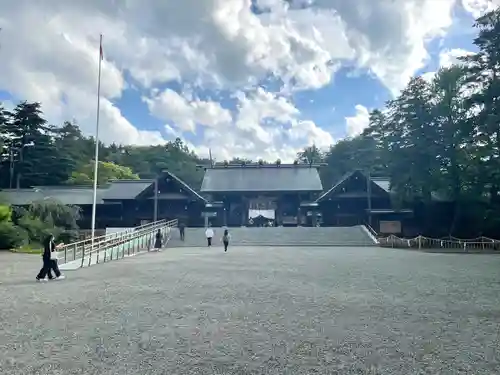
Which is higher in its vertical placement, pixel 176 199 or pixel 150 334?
pixel 176 199

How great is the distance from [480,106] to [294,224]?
17.1 m

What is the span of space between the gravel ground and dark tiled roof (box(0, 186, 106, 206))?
27.0 meters

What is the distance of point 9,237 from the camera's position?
23.2m

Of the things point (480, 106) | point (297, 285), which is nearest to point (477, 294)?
point (297, 285)

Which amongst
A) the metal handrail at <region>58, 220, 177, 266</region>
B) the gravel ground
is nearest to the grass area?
the metal handrail at <region>58, 220, 177, 266</region>

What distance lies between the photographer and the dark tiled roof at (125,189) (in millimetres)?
37281

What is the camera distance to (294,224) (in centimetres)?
3806

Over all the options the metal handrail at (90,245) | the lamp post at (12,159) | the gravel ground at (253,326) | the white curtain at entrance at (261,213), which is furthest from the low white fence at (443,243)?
the lamp post at (12,159)

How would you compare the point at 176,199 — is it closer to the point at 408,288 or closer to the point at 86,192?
the point at 86,192

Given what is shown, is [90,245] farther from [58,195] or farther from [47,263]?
[58,195]

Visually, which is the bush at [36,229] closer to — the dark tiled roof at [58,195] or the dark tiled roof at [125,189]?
the dark tiled roof at [58,195]

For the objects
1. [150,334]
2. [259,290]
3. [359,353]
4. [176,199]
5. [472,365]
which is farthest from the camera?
[176,199]

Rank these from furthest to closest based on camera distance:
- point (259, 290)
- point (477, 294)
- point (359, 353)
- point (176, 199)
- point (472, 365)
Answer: point (176, 199)
point (259, 290)
point (477, 294)
point (359, 353)
point (472, 365)

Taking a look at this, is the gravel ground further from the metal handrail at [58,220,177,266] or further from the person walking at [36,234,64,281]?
the metal handrail at [58,220,177,266]
